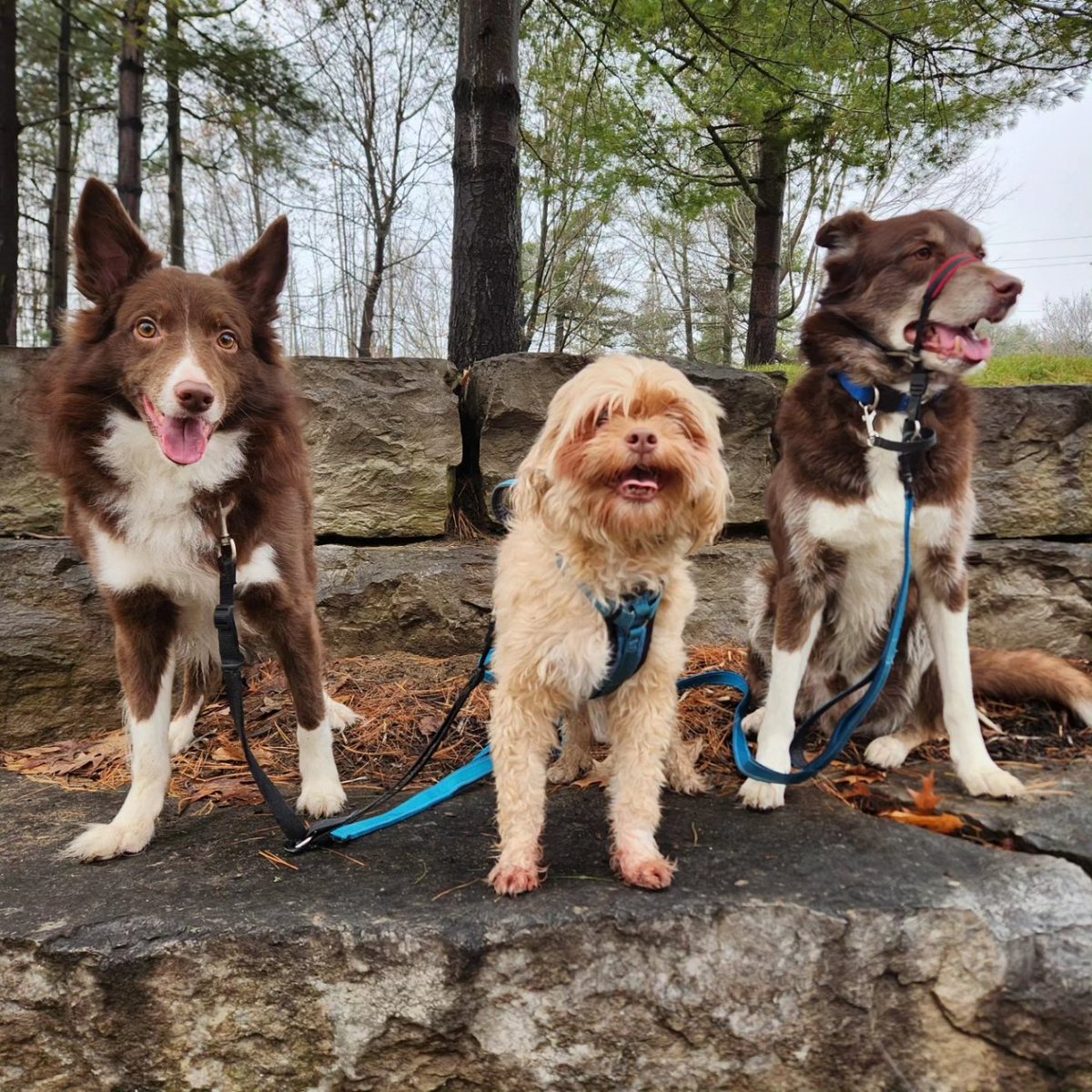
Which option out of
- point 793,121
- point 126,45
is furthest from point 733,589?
point 126,45

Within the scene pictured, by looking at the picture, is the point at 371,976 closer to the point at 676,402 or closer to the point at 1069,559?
the point at 676,402

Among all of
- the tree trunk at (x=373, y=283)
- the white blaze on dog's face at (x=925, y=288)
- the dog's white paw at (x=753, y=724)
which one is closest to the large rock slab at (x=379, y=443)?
the dog's white paw at (x=753, y=724)

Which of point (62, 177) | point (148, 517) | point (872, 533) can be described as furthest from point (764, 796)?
point (62, 177)

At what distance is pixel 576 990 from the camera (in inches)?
86.0

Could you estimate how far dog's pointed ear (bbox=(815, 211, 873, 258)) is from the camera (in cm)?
316

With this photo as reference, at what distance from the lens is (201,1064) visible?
2273 millimetres

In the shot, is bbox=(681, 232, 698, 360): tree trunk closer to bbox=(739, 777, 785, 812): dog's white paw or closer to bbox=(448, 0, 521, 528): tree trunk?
bbox=(448, 0, 521, 528): tree trunk

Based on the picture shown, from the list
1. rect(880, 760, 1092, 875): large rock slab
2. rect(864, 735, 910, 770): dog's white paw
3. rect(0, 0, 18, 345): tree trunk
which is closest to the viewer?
rect(880, 760, 1092, 875): large rock slab

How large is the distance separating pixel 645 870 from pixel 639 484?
1181 mm

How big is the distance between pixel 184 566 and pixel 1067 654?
4.98 m

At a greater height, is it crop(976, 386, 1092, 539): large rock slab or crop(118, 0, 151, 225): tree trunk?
crop(118, 0, 151, 225): tree trunk

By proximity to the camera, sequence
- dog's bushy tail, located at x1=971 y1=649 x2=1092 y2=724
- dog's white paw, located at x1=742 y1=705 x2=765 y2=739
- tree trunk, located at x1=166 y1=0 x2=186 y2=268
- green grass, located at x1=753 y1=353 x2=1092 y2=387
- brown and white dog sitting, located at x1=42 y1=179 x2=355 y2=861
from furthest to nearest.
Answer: tree trunk, located at x1=166 y1=0 x2=186 y2=268 → green grass, located at x1=753 y1=353 x2=1092 y2=387 → dog's bushy tail, located at x1=971 y1=649 x2=1092 y2=724 → dog's white paw, located at x1=742 y1=705 x2=765 y2=739 → brown and white dog sitting, located at x1=42 y1=179 x2=355 y2=861

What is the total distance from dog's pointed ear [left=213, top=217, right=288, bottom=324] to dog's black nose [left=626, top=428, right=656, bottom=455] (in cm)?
166

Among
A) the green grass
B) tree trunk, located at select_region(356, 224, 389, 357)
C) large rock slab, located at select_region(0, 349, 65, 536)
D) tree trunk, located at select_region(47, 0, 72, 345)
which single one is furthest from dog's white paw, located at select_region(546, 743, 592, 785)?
tree trunk, located at select_region(356, 224, 389, 357)
